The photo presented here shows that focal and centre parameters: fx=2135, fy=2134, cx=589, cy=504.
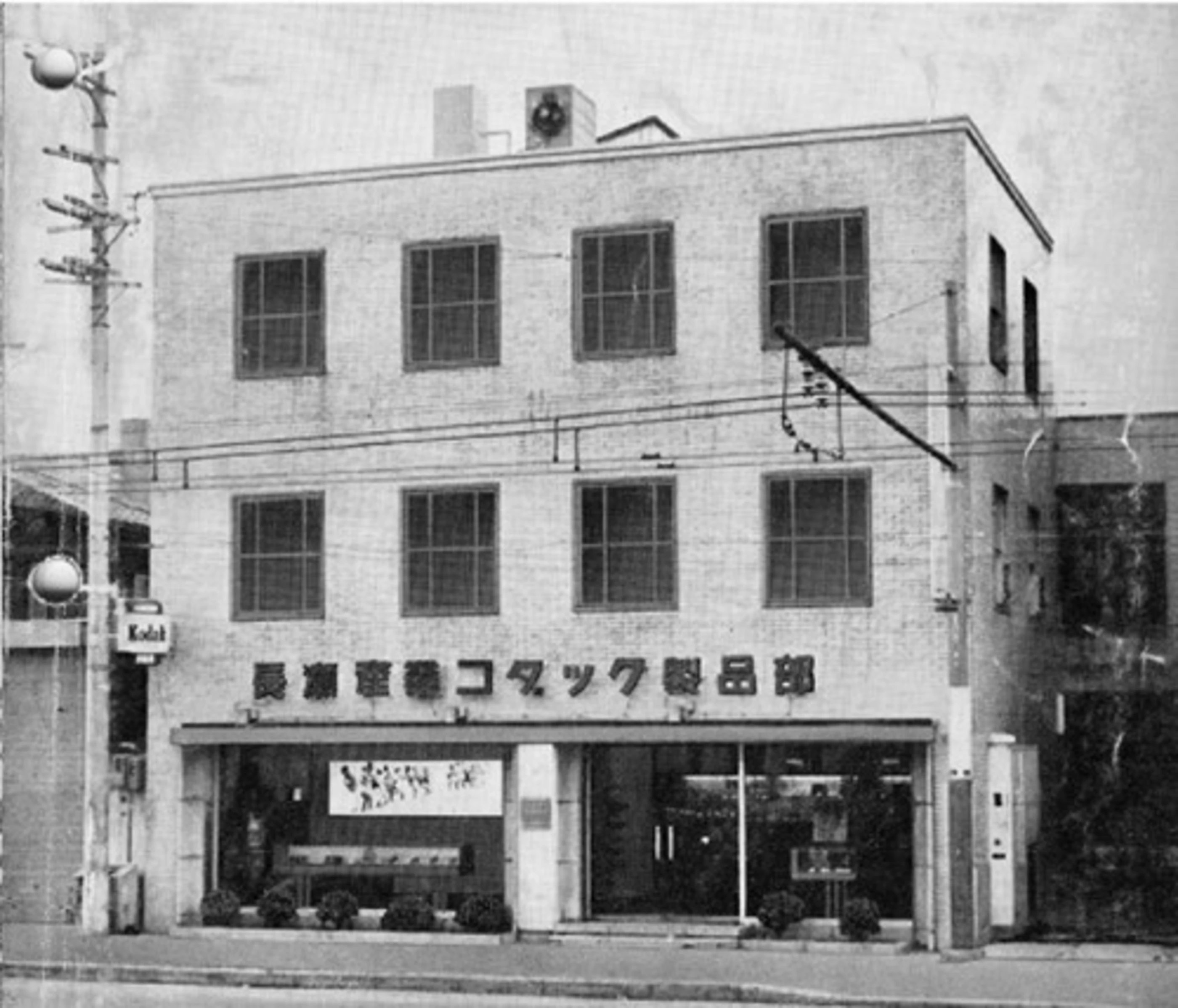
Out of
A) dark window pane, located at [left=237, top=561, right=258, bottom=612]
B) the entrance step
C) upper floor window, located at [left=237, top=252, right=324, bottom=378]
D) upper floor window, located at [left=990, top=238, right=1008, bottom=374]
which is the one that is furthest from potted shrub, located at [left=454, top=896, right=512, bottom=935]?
upper floor window, located at [left=990, top=238, right=1008, bottom=374]

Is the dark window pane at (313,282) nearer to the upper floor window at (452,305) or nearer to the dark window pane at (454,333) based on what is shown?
the upper floor window at (452,305)

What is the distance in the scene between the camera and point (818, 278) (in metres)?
26.1

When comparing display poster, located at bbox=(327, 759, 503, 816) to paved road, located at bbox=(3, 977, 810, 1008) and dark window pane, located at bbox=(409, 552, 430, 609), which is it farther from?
paved road, located at bbox=(3, 977, 810, 1008)

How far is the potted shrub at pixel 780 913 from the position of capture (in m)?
25.5

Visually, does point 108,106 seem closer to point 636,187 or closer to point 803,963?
point 636,187

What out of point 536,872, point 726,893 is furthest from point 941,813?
point 536,872

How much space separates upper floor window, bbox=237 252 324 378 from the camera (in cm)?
2828

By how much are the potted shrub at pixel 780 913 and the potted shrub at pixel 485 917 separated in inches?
129

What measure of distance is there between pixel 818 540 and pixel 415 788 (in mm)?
6217

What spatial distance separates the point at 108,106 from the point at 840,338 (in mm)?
9009

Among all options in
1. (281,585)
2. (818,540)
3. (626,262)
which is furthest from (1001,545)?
(281,585)

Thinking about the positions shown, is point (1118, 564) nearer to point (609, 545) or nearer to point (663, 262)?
point (609, 545)

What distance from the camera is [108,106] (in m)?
23.6

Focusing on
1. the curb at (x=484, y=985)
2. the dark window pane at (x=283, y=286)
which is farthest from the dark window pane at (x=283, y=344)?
the curb at (x=484, y=985)
